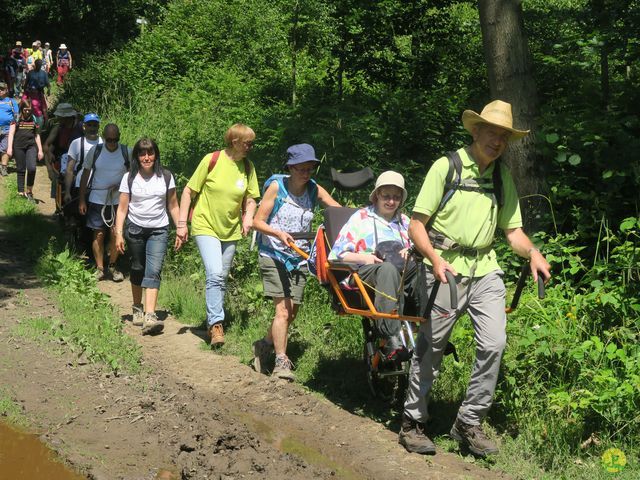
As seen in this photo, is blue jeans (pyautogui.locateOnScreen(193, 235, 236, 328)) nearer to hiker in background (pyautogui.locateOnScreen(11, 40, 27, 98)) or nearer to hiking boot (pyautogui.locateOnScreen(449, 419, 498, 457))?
hiking boot (pyautogui.locateOnScreen(449, 419, 498, 457))

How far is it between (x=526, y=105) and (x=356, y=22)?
4.58m

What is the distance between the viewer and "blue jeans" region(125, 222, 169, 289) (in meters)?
9.31

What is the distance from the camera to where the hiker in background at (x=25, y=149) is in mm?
15359

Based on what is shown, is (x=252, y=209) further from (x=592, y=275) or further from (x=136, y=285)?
(x=592, y=275)

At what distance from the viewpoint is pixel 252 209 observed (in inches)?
345

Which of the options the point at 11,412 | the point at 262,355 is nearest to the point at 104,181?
the point at 262,355

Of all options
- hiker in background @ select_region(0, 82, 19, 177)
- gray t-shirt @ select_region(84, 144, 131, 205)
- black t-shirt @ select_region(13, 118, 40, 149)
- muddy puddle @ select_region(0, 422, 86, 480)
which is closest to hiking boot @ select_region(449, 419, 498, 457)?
muddy puddle @ select_region(0, 422, 86, 480)

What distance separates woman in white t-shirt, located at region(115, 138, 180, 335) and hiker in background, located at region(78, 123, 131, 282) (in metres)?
1.62

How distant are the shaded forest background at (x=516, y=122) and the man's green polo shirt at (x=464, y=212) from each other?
1.10 m

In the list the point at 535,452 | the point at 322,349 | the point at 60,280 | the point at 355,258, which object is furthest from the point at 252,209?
the point at 535,452

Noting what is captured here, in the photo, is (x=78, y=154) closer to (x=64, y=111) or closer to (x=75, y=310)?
(x=64, y=111)

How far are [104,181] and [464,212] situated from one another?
6202 millimetres

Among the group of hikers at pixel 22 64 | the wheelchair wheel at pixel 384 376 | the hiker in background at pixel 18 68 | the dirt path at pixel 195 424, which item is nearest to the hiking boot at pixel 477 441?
the dirt path at pixel 195 424

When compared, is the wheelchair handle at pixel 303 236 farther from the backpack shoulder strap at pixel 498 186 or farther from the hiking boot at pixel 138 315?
the hiking boot at pixel 138 315
